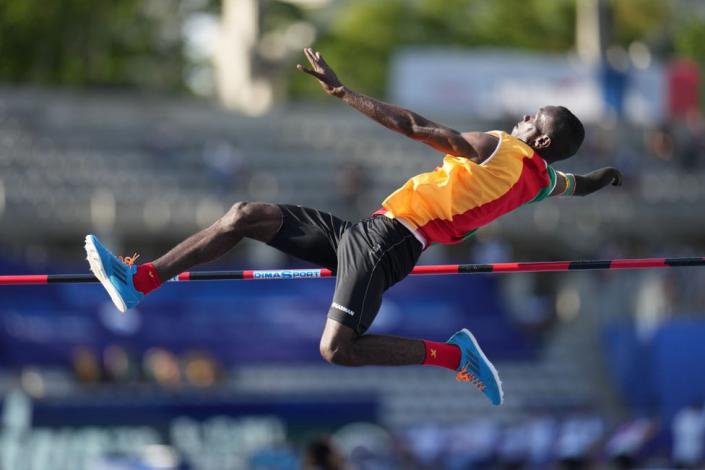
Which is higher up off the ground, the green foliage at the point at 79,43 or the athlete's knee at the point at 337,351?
the green foliage at the point at 79,43

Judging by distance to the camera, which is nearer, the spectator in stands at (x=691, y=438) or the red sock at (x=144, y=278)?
the red sock at (x=144, y=278)

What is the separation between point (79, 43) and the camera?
3603cm

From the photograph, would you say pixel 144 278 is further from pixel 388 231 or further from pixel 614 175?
pixel 614 175

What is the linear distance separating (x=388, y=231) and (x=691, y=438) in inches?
323

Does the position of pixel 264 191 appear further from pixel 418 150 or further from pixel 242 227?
pixel 242 227

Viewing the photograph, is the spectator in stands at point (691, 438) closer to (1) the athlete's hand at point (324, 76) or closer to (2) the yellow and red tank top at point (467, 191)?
(2) the yellow and red tank top at point (467, 191)

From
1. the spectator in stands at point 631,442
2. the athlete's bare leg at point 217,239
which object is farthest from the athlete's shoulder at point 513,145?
the spectator in stands at point 631,442

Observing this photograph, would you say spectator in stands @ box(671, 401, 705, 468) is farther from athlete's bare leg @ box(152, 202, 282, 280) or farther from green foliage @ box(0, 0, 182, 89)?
green foliage @ box(0, 0, 182, 89)

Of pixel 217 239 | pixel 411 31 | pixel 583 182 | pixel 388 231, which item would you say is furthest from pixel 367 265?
pixel 411 31

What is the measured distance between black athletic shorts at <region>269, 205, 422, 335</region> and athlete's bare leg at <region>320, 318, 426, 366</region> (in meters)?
0.05

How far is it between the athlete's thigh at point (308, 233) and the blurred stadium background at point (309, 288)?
1738 millimetres

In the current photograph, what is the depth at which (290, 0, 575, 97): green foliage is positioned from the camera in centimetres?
4681

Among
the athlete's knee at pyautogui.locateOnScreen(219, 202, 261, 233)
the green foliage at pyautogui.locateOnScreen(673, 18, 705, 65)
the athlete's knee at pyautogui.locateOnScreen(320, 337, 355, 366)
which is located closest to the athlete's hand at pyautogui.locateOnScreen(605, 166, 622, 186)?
the athlete's knee at pyautogui.locateOnScreen(320, 337, 355, 366)

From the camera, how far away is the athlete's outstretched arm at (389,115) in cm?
714
